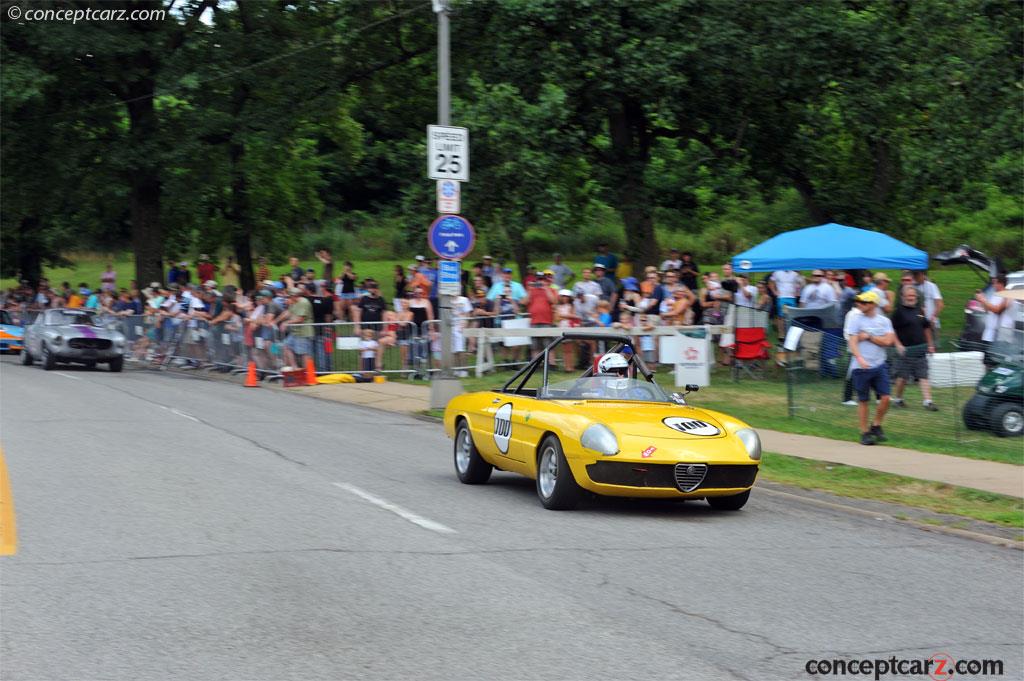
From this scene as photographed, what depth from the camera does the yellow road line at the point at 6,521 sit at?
340 inches

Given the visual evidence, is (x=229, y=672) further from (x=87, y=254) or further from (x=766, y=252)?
(x=87, y=254)

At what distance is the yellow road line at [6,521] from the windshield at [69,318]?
62.3ft

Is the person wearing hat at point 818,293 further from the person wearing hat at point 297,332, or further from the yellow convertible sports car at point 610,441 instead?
the yellow convertible sports car at point 610,441

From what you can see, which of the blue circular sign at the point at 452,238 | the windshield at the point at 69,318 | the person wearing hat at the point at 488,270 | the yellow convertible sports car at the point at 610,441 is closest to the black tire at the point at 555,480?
the yellow convertible sports car at the point at 610,441

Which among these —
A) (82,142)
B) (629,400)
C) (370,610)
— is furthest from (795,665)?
(82,142)

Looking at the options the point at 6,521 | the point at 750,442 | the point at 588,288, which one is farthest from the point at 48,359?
the point at 750,442

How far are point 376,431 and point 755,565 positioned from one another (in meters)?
9.21

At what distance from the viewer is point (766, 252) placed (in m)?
22.0

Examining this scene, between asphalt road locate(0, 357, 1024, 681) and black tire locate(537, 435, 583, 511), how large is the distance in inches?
5.5

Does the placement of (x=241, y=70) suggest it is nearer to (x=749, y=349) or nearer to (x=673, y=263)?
(x=673, y=263)

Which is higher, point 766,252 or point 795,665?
point 766,252

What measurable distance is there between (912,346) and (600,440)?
8.88 m

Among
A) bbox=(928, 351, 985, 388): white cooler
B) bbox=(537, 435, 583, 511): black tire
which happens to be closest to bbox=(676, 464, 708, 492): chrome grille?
bbox=(537, 435, 583, 511): black tire

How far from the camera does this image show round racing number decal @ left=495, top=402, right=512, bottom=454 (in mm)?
11679
